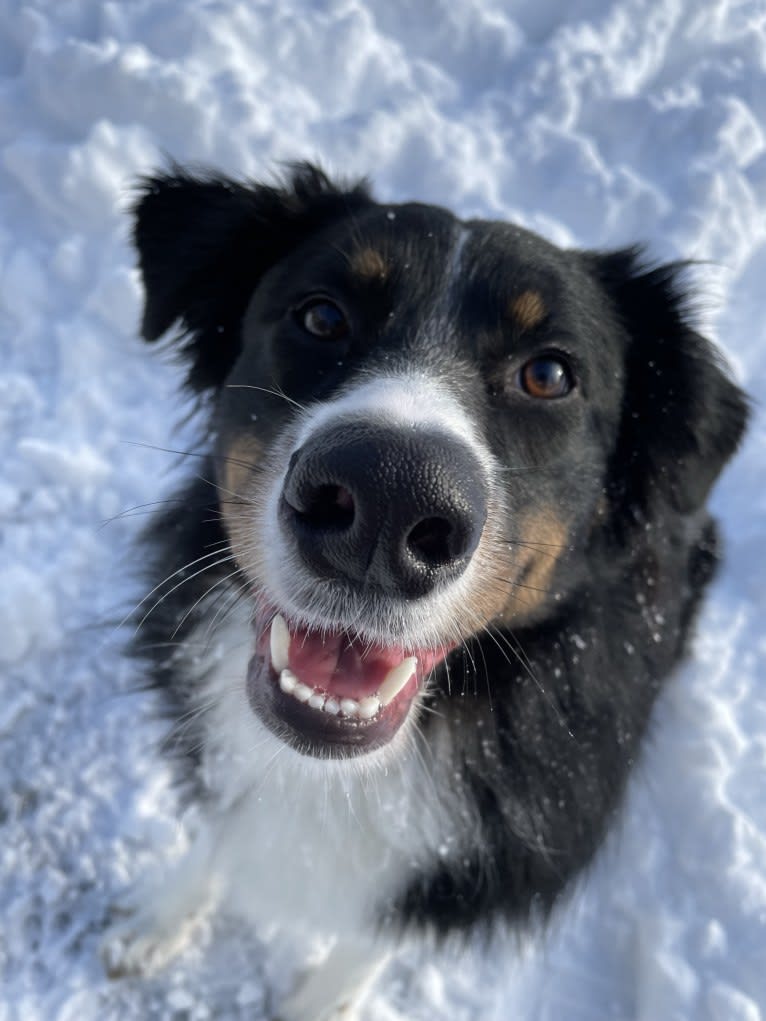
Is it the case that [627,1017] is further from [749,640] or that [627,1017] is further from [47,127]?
[47,127]

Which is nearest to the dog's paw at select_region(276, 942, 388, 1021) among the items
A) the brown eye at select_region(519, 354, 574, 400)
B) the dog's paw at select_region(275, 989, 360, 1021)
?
the dog's paw at select_region(275, 989, 360, 1021)

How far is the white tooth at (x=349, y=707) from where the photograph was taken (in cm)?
183

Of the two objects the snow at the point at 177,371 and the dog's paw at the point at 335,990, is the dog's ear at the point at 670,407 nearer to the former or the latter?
the snow at the point at 177,371

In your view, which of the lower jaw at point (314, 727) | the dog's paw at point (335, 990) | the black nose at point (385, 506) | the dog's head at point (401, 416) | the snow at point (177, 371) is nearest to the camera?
the black nose at point (385, 506)

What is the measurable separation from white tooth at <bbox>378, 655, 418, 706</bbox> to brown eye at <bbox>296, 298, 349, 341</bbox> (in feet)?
2.84

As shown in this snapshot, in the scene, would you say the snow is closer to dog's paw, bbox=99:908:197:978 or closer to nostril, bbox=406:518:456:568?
dog's paw, bbox=99:908:197:978

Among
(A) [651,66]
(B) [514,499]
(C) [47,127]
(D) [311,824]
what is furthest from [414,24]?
(D) [311,824]

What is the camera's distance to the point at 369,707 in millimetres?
1863

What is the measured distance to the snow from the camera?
2826 millimetres

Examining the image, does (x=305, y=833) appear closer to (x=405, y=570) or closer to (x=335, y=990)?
(x=335, y=990)

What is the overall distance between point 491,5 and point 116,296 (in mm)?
3172

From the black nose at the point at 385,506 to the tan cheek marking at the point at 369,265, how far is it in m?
0.67

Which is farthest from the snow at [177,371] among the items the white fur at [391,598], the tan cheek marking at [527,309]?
the white fur at [391,598]

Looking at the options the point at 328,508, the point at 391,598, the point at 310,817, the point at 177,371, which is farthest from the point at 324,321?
the point at 177,371
